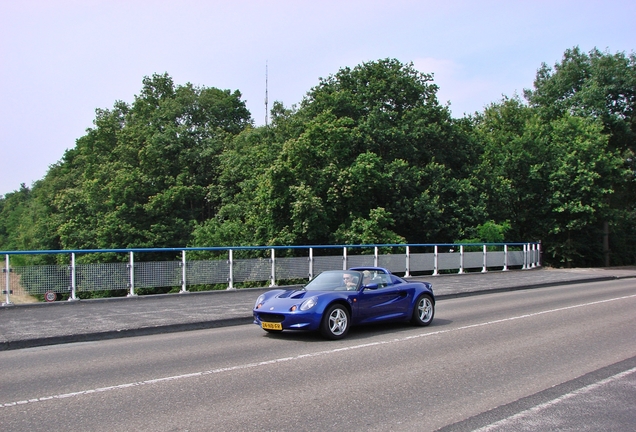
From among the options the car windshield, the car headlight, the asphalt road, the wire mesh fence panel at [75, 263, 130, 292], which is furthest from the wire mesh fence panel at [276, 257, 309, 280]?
the car headlight

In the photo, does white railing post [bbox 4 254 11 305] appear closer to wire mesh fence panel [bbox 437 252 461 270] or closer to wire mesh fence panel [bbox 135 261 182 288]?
wire mesh fence panel [bbox 135 261 182 288]

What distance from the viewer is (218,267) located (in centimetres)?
1853

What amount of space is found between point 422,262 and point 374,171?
9.88m

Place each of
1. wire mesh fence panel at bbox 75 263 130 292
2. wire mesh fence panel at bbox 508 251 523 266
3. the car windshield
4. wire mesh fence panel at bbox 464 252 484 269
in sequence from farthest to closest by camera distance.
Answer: wire mesh fence panel at bbox 508 251 523 266 < wire mesh fence panel at bbox 464 252 484 269 < wire mesh fence panel at bbox 75 263 130 292 < the car windshield

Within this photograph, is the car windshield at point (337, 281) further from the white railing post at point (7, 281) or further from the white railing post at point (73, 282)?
the white railing post at point (7, 281)

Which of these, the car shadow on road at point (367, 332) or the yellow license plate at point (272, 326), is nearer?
the yellow license plate at point (272, 326)

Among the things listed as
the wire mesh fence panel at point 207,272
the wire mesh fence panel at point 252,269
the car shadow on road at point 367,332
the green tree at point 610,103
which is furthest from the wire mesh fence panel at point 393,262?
the green tree at point 610,103

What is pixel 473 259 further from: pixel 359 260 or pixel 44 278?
pixel 44 278

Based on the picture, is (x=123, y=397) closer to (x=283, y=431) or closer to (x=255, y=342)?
(x=283, y=431)

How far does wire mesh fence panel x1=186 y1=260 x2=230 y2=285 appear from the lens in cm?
1778

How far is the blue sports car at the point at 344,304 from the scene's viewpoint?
9.76 metres

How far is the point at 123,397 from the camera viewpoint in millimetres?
6172

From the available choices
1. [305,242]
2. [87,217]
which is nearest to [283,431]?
[305,242]

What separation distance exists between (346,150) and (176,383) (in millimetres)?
29416
